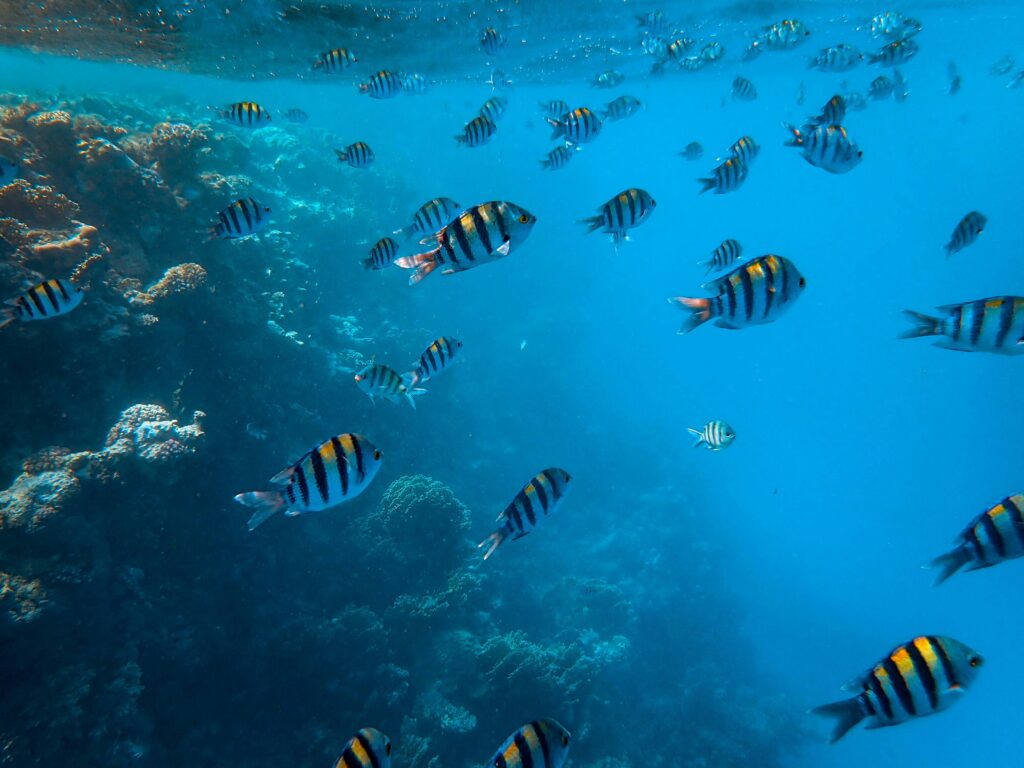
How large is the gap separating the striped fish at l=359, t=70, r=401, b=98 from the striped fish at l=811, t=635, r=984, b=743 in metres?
8.82

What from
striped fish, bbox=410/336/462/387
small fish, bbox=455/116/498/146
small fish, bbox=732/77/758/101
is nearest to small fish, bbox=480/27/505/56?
small fish, bbox=455/116/498/146

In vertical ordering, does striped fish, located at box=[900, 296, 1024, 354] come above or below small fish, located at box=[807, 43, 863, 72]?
below

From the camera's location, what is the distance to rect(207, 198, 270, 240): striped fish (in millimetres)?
5648

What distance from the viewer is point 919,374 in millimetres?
68312

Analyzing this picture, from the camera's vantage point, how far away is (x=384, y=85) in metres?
7.84

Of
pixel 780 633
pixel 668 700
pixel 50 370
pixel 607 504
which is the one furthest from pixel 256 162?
pixel 780 633

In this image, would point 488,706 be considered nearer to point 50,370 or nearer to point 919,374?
point 50,370

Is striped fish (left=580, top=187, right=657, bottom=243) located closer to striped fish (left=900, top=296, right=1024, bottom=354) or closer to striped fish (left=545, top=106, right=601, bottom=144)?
striped fish (left=545, top=106, right=601, bottom=144)

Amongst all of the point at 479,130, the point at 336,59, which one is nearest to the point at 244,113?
the point at 336,59

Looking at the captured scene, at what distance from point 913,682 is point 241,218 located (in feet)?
22.6

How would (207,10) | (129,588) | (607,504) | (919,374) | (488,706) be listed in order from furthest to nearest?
(919,374), (607,504), (207,10), (488,706), (129,588)

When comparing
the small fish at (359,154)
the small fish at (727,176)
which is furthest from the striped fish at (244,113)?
the small fish at (727,176)

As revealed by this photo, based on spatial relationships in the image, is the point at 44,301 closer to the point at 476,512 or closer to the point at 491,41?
the point at 491,41

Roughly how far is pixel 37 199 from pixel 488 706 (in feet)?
39.5
